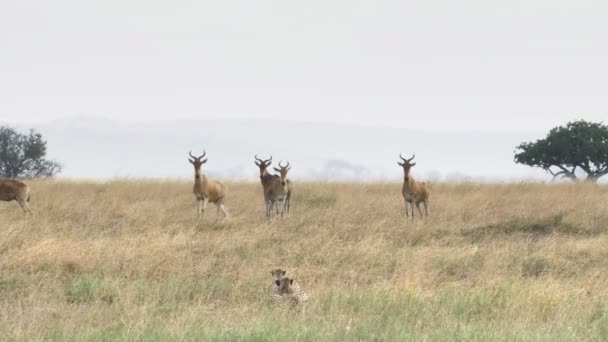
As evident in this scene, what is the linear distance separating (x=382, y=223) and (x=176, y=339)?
32.6 feet

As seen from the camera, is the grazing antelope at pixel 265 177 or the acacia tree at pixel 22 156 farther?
the acacia tree at pixel 22 156

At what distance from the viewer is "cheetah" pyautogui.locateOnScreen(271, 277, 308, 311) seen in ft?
26.3

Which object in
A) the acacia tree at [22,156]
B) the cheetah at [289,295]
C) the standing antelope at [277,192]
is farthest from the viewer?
the acacia tree at [22,156]

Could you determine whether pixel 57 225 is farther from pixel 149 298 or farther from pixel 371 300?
pixel 371 300

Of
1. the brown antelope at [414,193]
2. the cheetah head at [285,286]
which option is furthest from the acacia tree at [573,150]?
the cheetah head at [285,286]

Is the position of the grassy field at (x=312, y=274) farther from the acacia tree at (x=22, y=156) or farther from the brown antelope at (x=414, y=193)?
the acacia tree at (x=22, y=156)

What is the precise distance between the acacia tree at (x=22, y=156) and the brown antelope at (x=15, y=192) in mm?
20285

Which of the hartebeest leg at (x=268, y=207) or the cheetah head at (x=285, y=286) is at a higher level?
the cheetah head at (x=285, y=286)

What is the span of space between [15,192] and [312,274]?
409 inches

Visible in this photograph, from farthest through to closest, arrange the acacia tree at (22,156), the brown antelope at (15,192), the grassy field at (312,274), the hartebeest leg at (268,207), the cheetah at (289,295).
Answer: the acacia tree at (22,156) → the hartebeest leg at (268,207) → the brown antelope at (15,192) → the cheetah at (289,295) → the grassy field at (312,274)

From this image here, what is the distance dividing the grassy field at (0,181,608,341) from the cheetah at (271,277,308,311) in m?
0.15

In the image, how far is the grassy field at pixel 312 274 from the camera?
702 centimetres

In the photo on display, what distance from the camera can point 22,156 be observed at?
38.9 m

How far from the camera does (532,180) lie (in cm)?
2716
